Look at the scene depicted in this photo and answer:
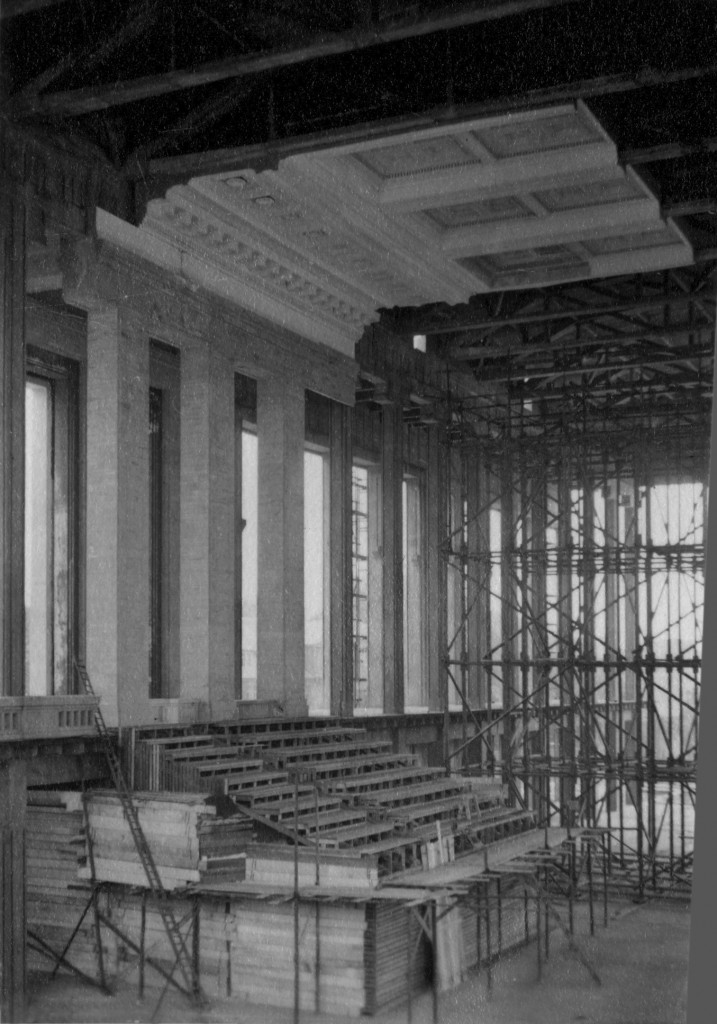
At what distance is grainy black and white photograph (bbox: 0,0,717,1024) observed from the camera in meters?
13.8

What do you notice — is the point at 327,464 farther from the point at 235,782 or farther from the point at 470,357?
the point at 235,782

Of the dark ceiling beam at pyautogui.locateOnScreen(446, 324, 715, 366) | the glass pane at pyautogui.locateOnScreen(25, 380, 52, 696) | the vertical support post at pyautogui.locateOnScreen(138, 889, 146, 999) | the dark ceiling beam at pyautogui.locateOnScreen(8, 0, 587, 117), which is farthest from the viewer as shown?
the glass pane at pyautogui.locateOnScreen(25, 380, 52, 696)

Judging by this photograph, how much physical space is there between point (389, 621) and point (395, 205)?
8470 millimetres

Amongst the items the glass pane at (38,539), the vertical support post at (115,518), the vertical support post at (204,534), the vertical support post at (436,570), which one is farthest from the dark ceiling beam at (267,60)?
the vertical support post at (436,570)

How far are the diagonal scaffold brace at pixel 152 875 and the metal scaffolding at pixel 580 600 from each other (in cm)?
473

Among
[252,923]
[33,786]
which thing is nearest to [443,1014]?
[252,923]

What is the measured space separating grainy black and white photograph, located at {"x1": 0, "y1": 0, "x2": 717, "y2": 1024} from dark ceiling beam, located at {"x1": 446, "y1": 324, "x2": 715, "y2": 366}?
0.18 metres

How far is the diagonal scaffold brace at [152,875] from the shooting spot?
14.2 meters

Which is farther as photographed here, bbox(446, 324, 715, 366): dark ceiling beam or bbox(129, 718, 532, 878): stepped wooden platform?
bbox(446, 324, 715, 366): dark ceiling beam

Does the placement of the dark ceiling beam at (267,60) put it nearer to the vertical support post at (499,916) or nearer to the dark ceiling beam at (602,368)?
the dark ceiling beam at (602,368)

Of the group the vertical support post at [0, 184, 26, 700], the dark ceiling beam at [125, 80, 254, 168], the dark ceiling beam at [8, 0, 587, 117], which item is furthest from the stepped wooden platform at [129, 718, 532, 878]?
the dark ceiling beam at [8, 0, 587, 117]

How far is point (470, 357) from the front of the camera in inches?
946

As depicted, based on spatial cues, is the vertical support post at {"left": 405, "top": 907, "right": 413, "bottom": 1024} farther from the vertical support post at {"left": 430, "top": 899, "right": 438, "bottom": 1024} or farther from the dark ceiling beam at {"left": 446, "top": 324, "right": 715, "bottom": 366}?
the dark ceiling beam at {"left": 446, "top": 324, "right": 715, "bottom": 366}

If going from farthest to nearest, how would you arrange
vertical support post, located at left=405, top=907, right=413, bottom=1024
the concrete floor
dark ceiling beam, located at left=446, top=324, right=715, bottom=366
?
dark ceiling beam, located at left=446, top=324, right=715, bottom=366 → vertical support post, located at left=405, top=907, right=413, bottom=1024 → the concrete floor
